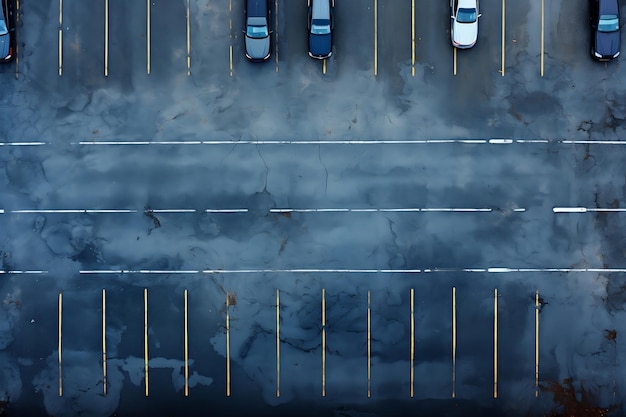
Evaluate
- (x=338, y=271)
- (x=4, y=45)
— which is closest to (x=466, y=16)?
(x=338, y=271)

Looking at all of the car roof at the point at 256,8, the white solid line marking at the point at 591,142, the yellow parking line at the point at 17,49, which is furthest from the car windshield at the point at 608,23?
the yellow parking line at the point at 17,49

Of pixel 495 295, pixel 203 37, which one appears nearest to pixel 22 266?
pixel 203 37

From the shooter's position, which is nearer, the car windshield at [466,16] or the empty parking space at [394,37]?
the car windshield at [466,16]

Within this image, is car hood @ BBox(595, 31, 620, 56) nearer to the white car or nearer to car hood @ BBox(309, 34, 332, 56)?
the white car

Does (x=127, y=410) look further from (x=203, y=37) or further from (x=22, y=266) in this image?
(x=203, y=37)

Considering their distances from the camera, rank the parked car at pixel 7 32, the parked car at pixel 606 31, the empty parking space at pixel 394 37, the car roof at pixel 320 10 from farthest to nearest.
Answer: the empty parking space at pixel 394 37 < the parked car at pixel 7 32 < the car roof at pixel 320 10 < the parked car at pixel 606 31

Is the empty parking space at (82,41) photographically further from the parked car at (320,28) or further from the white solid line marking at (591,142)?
the white solid line marking at (591,142)

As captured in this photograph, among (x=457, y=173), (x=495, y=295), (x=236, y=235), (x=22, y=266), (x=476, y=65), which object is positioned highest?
(x=476, y=65)

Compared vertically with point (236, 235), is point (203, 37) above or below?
above
